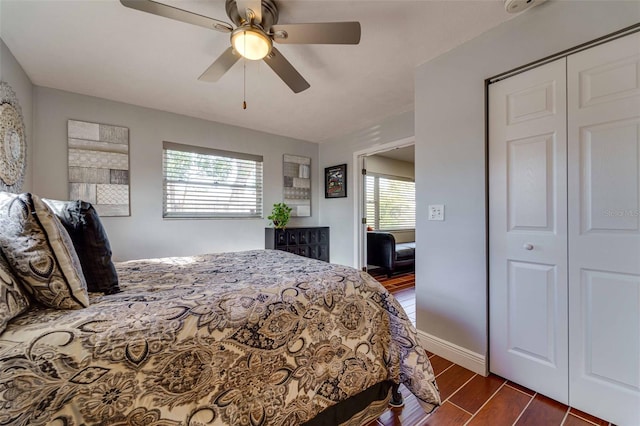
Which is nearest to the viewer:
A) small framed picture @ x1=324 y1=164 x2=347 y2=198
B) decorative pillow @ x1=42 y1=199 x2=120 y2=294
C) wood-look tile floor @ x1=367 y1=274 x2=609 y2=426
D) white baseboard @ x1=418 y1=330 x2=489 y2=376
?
decorative pillow @ x1=42 y1=199 x2=120 y2=294

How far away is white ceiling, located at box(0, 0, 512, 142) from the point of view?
5.28 feet

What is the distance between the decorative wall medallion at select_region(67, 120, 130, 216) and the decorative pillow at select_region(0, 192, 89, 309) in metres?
2.18

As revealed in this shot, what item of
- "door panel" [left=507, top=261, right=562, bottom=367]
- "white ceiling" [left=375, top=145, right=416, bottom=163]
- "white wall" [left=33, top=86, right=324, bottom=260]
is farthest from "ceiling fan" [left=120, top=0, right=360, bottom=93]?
"white ceiling" [left=375, top=145, right=416, bottom=163]

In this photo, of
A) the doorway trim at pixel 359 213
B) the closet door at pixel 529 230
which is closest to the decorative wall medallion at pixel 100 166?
the doorway trim at pixel 359 213

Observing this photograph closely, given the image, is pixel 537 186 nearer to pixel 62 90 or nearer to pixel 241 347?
pixel 241 347

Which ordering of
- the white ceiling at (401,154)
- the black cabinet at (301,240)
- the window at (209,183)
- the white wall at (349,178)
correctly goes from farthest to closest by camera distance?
the white ceiling at (401,154), the black cabinet at (301,240), the white wall at (349,178), the window at (209,183)

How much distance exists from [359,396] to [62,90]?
146 inches

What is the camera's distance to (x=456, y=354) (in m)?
1.93

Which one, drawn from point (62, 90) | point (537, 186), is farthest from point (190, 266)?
point (62, 90)

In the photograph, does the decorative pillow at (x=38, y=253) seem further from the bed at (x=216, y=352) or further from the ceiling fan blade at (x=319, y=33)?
the ceiling fan blade at (x=319, y=33)

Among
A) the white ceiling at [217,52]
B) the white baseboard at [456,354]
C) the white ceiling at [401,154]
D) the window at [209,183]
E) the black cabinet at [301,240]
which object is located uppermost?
the white ceiling at [217,52]

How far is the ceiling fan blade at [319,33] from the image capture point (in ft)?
4.60

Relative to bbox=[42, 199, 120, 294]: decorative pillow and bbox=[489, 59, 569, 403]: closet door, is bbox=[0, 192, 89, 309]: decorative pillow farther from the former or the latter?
bbox=[489, 59, 569, 403]: closet door

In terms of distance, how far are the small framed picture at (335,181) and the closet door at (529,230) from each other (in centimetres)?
237
